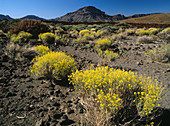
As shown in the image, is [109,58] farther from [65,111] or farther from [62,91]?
[65,111]

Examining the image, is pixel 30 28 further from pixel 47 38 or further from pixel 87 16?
pixel 87 16

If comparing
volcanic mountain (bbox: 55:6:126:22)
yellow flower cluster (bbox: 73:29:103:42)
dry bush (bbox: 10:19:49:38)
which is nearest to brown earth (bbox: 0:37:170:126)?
yellow flower cluster (bbox: 73:29:103:42)

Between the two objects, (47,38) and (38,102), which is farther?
(47,38)

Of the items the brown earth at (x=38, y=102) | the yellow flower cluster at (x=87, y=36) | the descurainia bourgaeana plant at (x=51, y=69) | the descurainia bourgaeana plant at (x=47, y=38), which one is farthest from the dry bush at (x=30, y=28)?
the descurainia bourgaeana plant at (x=51, y=69)

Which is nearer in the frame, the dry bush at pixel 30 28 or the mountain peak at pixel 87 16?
the dry bush at pixel 30 28

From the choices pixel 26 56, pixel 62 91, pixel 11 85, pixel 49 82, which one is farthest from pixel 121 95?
pixel 26 56

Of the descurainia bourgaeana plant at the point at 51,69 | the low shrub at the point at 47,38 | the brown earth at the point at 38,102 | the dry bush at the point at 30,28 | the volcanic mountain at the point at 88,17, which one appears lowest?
the brown earth at the point at 38,102

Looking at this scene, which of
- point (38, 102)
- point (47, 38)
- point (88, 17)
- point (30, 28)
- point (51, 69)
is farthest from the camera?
point (88, 17)

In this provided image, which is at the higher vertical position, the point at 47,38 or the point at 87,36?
the point at 87,36

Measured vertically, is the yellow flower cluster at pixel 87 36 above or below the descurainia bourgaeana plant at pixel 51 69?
above

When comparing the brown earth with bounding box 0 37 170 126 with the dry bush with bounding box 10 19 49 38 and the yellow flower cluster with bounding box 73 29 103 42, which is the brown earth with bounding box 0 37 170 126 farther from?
the dry bush with bounding box 10 19 49 38

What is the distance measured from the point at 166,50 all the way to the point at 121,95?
4991 millimetres

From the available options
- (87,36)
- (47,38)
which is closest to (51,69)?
(47,38)

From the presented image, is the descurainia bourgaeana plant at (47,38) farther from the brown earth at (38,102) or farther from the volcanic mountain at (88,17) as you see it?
the volcanic mountain at (88,17)
